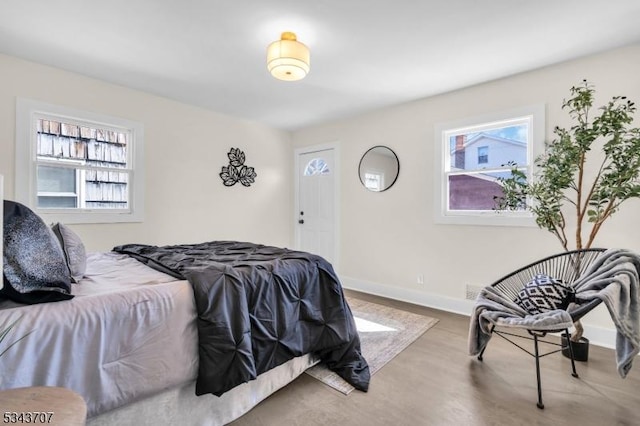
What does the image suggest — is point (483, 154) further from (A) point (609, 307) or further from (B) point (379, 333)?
(B) point (379, 333)

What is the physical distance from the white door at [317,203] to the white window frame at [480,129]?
156cm

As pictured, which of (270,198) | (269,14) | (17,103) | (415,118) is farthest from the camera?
(270,198)

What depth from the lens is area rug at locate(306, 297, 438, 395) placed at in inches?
81.7

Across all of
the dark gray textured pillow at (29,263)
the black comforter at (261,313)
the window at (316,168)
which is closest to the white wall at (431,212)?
the window at (316,168)

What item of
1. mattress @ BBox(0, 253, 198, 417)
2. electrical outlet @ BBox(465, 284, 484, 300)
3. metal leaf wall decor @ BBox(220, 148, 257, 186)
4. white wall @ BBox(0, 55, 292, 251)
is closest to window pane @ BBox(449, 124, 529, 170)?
electrical outlet @ BBox(465, 284, 484, 300)

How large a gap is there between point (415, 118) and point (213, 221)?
2908 millimetres

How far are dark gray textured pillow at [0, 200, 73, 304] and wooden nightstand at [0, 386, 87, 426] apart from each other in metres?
0.42

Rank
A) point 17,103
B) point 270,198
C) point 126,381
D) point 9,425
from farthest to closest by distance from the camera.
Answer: point 270,198 → point 17,103 → point 126,381 → point 9,425

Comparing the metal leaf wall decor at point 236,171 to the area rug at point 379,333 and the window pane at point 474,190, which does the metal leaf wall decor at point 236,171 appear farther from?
the window pane at point 474,190

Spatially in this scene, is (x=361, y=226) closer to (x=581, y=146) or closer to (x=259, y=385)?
(x=581, y=146)

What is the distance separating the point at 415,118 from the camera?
3.70 m

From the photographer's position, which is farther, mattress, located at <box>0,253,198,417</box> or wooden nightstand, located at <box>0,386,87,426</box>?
mattress, located at <box>0,253,198,417</box>

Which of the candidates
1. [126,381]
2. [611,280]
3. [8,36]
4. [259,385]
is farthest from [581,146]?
[8,36]

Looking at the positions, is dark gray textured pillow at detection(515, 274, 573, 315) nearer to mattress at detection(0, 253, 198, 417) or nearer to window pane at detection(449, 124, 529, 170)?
window pane at detection(449, 124, 529, 170)
